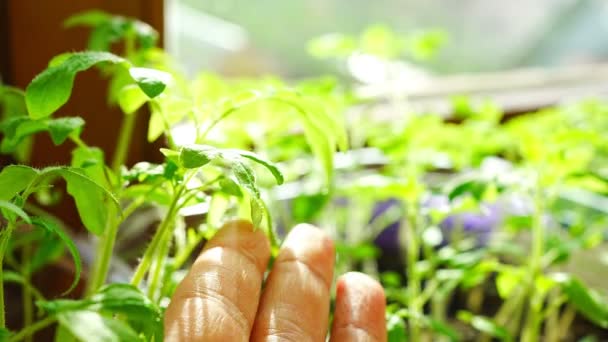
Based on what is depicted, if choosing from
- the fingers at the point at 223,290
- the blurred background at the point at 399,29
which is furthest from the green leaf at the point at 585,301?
the blurred background at the point at 399,29

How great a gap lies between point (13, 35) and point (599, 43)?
94.4 inches

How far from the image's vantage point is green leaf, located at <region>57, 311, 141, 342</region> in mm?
325

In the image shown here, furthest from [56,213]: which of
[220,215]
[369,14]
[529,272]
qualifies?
[369,14]

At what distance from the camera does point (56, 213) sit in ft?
3.57

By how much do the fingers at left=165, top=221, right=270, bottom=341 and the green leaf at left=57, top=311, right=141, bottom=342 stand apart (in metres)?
0.08

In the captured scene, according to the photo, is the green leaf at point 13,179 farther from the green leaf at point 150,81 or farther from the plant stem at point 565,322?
the plant stem at point 565,322

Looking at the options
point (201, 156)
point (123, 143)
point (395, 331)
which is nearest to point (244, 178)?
point (201, 156)

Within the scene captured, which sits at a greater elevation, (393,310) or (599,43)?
(599,43)

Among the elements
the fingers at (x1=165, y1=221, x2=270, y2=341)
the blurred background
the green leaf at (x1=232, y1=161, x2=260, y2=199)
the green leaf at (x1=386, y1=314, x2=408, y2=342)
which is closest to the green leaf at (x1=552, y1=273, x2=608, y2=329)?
the green leaf at (x1=386, y1=314, x2=408, y2=342)

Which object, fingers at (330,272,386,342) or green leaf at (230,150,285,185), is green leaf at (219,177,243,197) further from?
fingers at (330,272,386,342)

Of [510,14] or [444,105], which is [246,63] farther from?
[510,14]

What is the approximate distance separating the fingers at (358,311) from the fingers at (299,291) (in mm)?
16

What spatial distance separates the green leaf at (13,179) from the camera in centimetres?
42

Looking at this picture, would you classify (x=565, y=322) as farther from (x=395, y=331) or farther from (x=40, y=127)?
(x=40, y=127)
